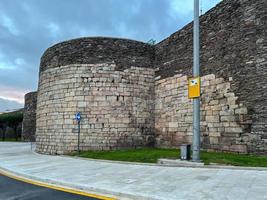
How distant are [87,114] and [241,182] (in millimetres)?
10416

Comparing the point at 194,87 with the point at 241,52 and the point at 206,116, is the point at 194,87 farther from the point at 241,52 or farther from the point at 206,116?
the point at 206,116

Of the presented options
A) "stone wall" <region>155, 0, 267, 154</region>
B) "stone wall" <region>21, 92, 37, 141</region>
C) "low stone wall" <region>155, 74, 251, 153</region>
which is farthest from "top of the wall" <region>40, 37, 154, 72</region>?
"stone wall" <region>21, 92, 37, 141</region>

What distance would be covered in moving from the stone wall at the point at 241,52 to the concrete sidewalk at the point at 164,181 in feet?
11.5

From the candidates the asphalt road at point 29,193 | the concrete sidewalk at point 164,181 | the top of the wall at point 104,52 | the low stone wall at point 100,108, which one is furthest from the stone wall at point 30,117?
the asphalt road at point 29,193

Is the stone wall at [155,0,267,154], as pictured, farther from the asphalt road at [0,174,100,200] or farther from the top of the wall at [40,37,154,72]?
the asphalt road at [0,174,100,200]

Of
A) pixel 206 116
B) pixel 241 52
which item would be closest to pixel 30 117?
pixel 206 116

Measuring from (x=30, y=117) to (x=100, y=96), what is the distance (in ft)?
64.0

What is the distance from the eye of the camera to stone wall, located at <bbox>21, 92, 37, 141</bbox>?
110 feet

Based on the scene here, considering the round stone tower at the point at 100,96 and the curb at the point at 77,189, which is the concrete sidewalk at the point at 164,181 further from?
the round stone tower at the point at 100,96

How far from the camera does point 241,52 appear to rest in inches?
498

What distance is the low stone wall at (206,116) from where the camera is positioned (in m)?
12.5

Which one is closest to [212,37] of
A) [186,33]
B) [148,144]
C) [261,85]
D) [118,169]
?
[186,33]

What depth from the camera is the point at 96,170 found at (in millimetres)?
10273

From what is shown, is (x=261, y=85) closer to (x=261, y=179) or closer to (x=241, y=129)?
(x=241, y=129)
